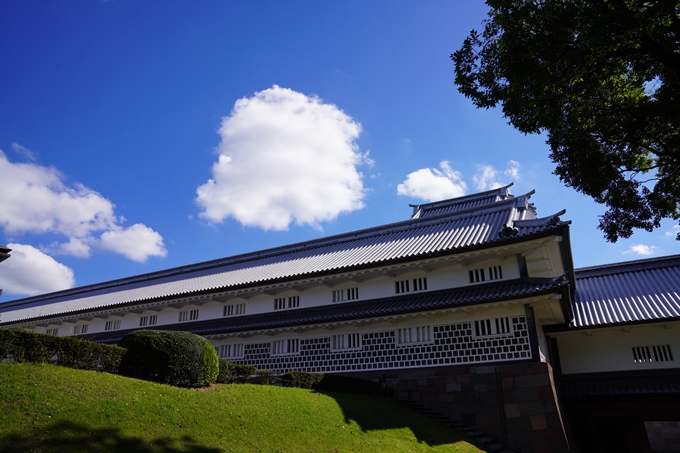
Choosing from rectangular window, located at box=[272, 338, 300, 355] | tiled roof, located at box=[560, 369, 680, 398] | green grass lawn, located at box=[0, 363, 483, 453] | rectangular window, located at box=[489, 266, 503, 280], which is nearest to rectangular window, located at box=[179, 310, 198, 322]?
rectangular window, located at box=[272, 338, 300, 355]

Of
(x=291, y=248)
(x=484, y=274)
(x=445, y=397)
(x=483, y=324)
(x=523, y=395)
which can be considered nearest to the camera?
(x=523, y=395)

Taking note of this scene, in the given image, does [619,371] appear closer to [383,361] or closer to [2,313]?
[383,361]

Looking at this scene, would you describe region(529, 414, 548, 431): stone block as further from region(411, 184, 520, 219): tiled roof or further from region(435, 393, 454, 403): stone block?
region(411, 184, 520, 219): tiled roof

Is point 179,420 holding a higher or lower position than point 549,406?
higher

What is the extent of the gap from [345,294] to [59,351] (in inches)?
648

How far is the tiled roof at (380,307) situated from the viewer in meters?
20.8

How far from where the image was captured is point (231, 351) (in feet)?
93.8

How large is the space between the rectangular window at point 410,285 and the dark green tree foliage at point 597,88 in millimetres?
10582

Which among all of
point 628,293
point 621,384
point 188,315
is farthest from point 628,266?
point 188,315

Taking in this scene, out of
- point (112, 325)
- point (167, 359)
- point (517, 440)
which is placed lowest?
point (517, 440)

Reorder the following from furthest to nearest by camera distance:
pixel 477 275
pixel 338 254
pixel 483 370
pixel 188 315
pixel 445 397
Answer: pixel 188 315 → pixel 338 254 → pixel 477 275 → pixel 445 397 → pixel 483 370

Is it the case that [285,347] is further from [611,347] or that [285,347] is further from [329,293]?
Answer: [611,347]

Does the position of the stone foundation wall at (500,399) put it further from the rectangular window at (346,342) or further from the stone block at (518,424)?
the rectangular window at (346,342)

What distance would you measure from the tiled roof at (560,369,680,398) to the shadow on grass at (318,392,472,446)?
27.9 feet
